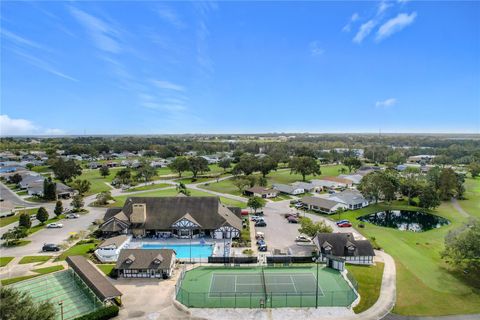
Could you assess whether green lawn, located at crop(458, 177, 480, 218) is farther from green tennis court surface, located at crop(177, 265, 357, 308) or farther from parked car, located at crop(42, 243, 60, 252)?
parked car, located at crop(42, 243, 60, 252)

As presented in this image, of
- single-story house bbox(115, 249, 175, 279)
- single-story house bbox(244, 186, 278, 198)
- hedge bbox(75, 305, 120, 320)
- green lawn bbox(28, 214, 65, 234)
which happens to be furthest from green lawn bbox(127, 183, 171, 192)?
hedge bbox(75, 305, 120, 320)

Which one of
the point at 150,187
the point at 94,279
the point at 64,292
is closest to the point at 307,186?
the point at 150,187

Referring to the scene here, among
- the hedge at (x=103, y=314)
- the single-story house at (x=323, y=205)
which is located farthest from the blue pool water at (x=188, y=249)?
the single-story house at (x=323, y=205)

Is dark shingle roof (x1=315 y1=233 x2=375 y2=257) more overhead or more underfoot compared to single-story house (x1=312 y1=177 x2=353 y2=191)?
more overhead

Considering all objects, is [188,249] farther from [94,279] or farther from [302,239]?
[302,239]

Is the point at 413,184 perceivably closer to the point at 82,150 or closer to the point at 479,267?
the point at 479,267

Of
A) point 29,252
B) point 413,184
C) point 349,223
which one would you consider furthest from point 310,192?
point 29,252

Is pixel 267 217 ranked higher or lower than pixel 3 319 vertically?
lower

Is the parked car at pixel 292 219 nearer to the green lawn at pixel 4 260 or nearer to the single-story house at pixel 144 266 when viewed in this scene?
the single-story house at pixel 144 266
